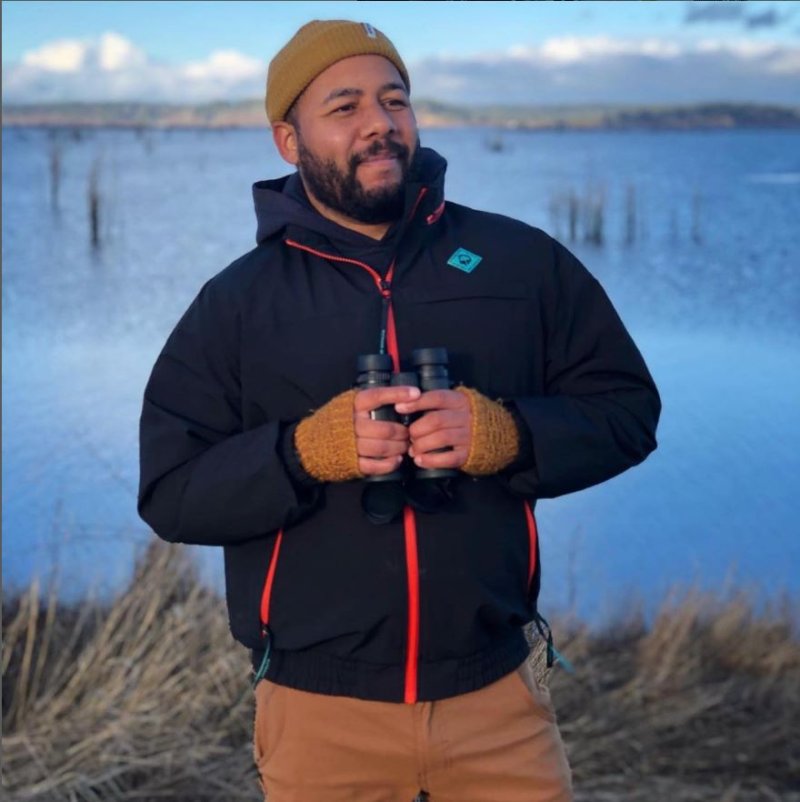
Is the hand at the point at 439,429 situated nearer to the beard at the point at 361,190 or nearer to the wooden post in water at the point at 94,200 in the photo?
the beard at the point at 361,190

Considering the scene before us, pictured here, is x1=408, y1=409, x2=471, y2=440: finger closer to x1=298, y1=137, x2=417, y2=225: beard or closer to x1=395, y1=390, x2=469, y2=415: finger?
x1=395, y1=390, x2=469, y2=415: finger

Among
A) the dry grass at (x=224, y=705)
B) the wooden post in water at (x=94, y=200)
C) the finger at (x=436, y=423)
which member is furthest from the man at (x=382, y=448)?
the wooden post in water at (x=94, y=200)

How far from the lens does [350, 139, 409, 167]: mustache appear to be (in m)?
2.07

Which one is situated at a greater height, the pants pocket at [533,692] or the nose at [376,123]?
the nose at [376,123]

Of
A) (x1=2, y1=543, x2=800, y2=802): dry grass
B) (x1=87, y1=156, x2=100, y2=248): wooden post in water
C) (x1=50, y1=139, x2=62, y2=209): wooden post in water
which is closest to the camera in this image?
(x1=2, y1=543, x2=800, y2=802): dry grass

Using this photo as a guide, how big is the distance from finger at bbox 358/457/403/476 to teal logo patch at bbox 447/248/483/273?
0.38 meters

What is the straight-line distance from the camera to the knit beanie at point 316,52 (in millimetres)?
2125

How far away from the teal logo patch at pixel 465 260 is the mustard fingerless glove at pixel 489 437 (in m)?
0.24

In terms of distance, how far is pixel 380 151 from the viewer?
2068 mm

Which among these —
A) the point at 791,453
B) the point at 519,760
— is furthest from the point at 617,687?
the point at 791,453

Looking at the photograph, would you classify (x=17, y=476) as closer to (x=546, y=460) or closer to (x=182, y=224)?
(x=546, y=460)

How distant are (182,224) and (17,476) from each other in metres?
10.0

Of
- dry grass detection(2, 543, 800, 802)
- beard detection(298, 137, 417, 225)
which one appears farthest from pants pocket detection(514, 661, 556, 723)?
dry grass detection(2, 543, 800, 802)

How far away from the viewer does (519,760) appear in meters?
2.00
